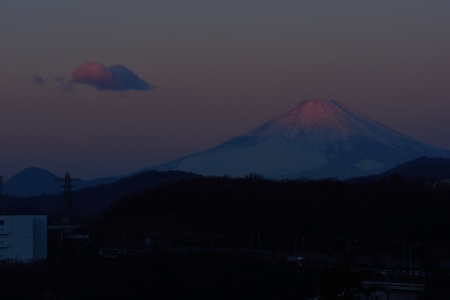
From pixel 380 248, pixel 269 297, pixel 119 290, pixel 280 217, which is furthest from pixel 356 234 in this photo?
pixel 119 290

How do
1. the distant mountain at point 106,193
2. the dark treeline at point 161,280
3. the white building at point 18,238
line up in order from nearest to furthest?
→ the dark treeline at point 161,280 < the white building at point 18,238 < the distant mountain at point 106,193

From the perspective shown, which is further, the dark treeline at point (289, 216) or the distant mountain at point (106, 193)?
the distant mountain at point (106, 193)


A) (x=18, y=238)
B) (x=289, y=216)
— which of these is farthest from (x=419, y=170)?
(x=18, y=238)

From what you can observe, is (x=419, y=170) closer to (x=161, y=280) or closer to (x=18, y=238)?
(x=18, y=238)

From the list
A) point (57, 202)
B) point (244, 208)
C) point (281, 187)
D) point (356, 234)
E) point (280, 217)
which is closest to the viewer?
point (356, 234)

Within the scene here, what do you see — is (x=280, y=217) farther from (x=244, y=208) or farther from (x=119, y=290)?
(x=119, y=290)

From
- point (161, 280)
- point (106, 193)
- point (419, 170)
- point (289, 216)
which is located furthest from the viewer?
point (106, 193)

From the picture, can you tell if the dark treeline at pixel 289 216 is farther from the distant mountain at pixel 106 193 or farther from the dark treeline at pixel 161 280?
the distant mountain at pixel 106 193

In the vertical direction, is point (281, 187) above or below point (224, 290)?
above

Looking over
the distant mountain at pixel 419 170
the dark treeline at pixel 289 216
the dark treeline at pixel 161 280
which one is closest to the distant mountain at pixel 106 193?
the distant mountain at pixel 419 170
